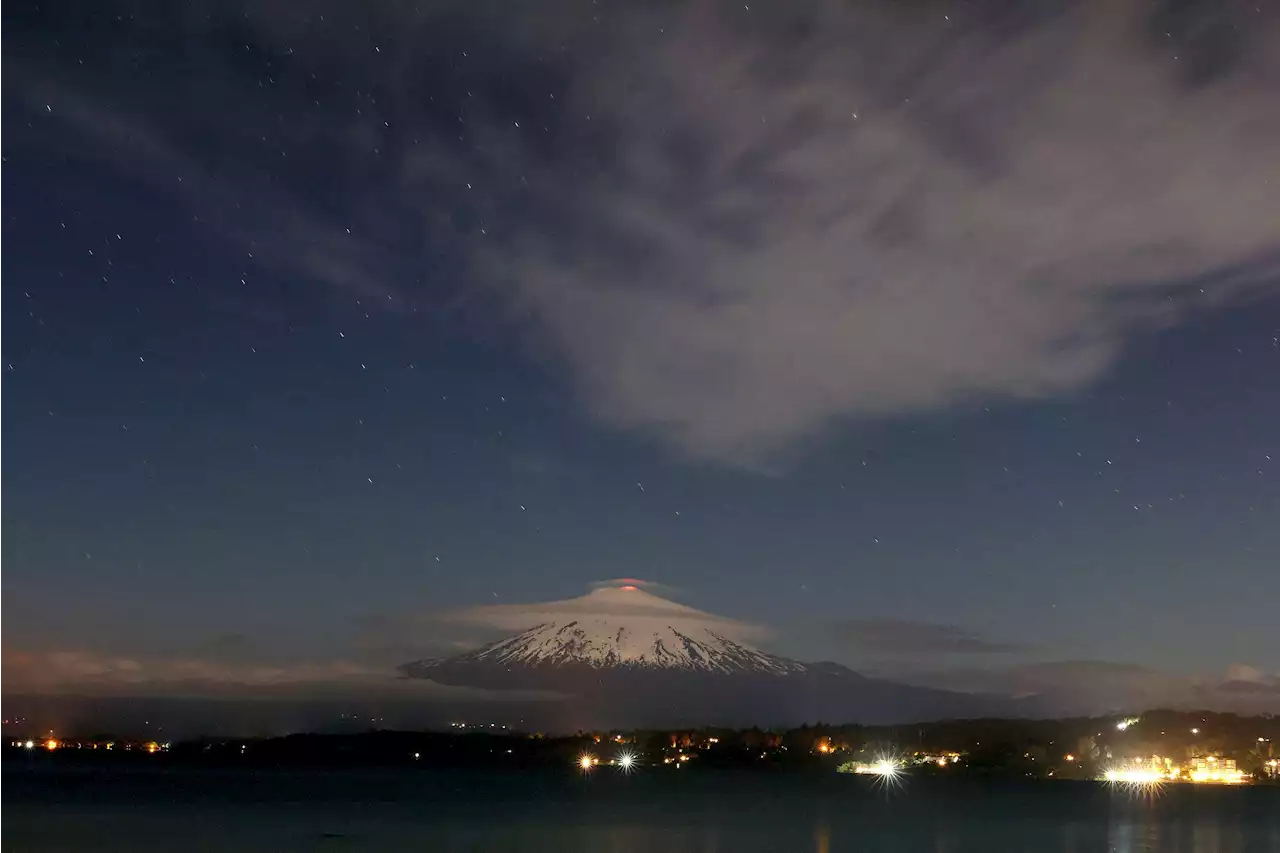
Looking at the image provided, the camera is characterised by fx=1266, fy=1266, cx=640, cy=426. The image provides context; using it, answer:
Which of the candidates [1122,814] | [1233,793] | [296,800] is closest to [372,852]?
[296,800]

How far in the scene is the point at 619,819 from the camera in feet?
373

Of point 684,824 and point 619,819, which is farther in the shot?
point 619,819

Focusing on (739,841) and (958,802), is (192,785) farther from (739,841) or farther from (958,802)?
(739,841)

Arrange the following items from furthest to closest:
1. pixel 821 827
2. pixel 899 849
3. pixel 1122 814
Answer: pixel 1122 814 < pixel 821 827 < pixel 899 849

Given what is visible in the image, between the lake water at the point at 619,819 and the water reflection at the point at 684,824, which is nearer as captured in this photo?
the water reflection at the point at 684,824

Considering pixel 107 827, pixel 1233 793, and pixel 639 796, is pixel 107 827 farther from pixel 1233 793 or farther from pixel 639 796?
pixel 1233 793

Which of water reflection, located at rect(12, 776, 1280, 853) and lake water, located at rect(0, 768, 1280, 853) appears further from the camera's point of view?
lake water, located at rect(0, 768, 1280, 853)

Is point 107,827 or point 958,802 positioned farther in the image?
point 958,802

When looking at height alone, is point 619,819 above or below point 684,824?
below

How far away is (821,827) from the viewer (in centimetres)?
10562

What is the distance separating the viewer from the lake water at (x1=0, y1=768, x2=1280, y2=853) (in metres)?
85.2

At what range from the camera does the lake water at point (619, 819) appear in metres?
85.2

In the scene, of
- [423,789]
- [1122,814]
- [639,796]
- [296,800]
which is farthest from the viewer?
[423,789]

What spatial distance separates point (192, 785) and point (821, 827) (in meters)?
113
